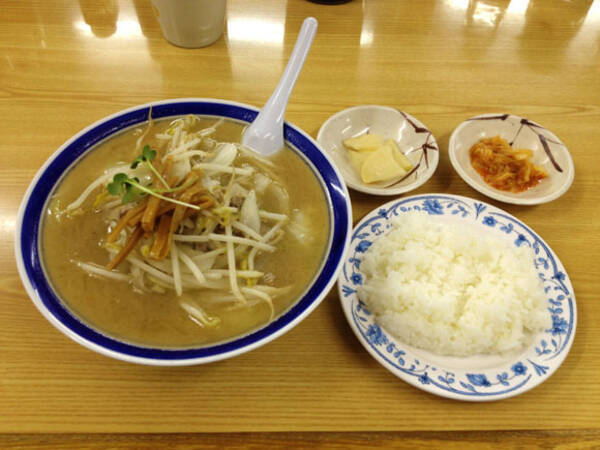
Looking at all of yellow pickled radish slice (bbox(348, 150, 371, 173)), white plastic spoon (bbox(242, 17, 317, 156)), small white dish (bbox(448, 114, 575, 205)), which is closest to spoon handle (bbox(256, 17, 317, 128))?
white plastic spoon (bbox(242, 17, 317, 156))

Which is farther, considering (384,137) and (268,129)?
(384,137)

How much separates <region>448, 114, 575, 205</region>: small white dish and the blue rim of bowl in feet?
2.01

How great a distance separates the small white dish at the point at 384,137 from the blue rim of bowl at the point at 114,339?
316mm

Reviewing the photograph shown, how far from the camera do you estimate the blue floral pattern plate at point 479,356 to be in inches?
40.3

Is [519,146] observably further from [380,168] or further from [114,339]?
[114,339]

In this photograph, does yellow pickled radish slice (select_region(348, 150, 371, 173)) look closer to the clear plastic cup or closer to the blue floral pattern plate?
the blue floral pattern plate

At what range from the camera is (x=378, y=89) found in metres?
1.79

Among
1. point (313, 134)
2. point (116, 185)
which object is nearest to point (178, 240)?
point (116, 185)

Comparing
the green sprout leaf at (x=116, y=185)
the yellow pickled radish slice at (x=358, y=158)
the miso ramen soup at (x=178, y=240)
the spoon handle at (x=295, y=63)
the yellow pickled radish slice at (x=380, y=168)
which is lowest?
the yellow pickled radish slice at (x=358, y=158)

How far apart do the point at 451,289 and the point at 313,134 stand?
0.74 meters

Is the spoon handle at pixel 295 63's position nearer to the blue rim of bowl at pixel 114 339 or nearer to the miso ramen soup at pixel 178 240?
the blue rim of bowl at pixel 114 339

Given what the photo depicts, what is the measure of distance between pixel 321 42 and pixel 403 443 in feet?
5.35

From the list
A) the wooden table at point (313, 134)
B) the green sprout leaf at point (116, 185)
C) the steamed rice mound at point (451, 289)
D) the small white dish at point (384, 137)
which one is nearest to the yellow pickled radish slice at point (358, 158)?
the small white dish at point (384, 137)

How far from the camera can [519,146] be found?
163 cm
